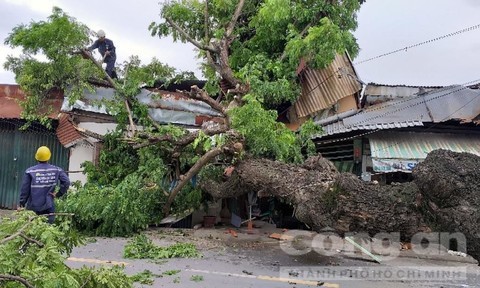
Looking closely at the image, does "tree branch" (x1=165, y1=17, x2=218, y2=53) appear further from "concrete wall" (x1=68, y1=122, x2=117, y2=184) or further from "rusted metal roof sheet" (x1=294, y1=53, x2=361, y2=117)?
"concrete wall" (x1=68, y1=122, x2=117, y2=184)

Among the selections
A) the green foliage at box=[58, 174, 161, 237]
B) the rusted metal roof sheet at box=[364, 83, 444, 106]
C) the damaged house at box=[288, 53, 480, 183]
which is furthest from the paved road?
the rusted metal roof sheet at box=[364, 83, 444, 106]

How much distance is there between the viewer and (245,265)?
6348 millimetres

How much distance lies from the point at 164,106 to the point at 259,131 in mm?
4179

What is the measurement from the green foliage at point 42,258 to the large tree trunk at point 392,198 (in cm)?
273

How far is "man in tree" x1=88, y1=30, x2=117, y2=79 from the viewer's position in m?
10.5

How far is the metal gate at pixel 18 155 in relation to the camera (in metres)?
10.8

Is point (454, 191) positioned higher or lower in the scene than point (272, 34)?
lower

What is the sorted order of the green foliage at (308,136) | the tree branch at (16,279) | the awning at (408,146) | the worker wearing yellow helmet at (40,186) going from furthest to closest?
the green foliage at (308,136)
the awning at (408,146)
the worker wearing yellow helmet at (40,186)
the tree branch at (16,279)

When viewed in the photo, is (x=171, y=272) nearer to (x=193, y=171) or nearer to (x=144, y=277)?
(x=144, y=277)

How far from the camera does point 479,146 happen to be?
28.6ft

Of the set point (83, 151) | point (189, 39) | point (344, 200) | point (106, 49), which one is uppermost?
point (189, 39)

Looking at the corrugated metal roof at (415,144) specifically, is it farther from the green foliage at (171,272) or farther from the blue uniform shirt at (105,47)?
the blue uniform shirt at (105,47)

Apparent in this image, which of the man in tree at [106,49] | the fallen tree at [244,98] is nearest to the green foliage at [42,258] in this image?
the fallen tree at [244,98]

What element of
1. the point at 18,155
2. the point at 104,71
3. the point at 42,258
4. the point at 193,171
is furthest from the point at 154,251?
the point at 18,155
